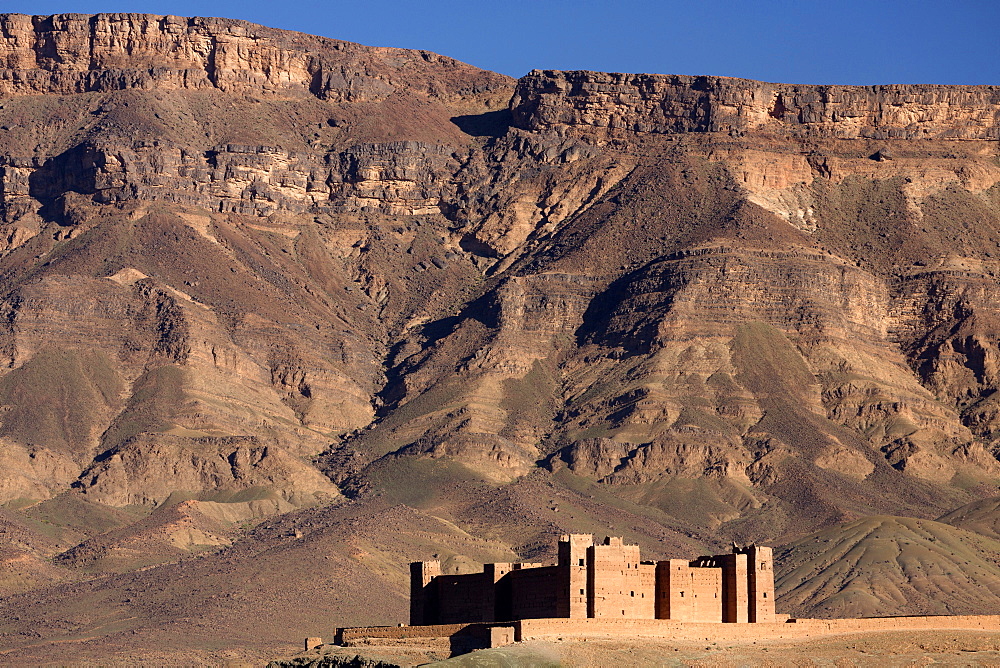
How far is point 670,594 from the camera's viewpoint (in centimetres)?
13450

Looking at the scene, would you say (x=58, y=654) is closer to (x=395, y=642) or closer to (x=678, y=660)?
(x=395, y=642)

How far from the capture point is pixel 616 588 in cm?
13200

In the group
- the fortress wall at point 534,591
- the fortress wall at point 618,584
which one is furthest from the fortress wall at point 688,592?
the fortress wall at point 534,591

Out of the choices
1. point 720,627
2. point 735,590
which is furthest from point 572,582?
point 735,590

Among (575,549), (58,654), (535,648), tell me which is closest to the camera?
(535,648)

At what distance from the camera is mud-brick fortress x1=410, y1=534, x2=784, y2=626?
132m

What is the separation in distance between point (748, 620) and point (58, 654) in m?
72.1

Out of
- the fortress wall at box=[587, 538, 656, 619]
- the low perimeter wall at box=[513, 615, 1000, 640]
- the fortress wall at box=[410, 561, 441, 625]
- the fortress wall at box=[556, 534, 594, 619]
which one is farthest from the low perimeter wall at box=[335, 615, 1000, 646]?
the fortress wall at box=[410, 561, 441, 625]

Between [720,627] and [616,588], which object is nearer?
[616,588]

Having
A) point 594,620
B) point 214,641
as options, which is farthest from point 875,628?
point 214,641

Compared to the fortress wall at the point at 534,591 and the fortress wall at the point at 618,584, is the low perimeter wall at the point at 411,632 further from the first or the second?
the fortress wall at the point at 618,584

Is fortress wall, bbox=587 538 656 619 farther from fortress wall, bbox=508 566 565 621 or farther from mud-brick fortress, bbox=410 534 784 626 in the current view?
fortress wall, bbox=508 566 565 621

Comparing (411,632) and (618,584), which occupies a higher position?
(618,584)

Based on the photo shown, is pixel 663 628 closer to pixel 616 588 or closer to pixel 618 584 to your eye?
pixel 616 588
